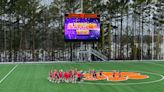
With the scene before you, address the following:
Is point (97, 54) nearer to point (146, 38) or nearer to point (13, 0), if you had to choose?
point (146, 38)

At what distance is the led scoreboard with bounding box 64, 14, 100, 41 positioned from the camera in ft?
99.8

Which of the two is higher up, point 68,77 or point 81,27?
point 81,27

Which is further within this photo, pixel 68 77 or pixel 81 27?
pixel 81 27

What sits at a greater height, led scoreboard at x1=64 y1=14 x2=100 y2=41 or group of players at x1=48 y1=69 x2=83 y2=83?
led scoreboard at x1=64 y1=14 x2=100 y2=41

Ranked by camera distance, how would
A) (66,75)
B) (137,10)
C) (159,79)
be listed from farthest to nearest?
(137,10) < (159,79) < (66,75)

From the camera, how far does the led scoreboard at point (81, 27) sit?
3041cm

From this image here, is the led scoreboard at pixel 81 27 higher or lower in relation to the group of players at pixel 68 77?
higher

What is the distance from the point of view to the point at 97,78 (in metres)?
20.8

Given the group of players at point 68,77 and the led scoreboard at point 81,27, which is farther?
the led scoreboard at point 81,27

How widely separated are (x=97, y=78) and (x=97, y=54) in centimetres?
1282

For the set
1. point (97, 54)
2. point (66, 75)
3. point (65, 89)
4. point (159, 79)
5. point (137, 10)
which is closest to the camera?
point (65, 89)

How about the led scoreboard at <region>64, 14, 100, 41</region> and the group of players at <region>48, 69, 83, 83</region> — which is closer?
the group of players at <region>48, 69, 83, 83</region>

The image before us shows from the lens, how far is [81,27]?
30.6 meters

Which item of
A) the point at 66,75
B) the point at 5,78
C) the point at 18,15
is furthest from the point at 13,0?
the point at 66,75
